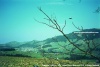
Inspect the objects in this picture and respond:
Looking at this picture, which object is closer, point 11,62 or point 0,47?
point 0,47

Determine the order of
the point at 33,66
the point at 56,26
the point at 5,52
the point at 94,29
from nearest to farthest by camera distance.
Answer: the point at 56,26, the point at 94,29, the point at 5,52, the point at 33,66

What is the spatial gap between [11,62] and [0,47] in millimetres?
1074

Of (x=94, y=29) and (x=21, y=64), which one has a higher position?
(x=94, y=29)

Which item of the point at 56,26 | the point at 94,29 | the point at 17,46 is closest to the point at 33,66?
the point at 17,46

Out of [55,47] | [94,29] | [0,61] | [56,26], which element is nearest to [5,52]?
[0,61]

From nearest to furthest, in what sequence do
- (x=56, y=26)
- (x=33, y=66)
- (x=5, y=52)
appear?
(x=56, y=26) → (x=5, y=52) → (x=33, y=66)

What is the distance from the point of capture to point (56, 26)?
1146mm

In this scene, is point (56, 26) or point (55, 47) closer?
point (56, 26)

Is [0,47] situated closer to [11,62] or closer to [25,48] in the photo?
[25,48]

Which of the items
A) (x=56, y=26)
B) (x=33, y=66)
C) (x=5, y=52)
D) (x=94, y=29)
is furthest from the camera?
(x=33, y=66)

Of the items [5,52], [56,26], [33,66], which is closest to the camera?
[56,26]

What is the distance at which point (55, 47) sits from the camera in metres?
5.55

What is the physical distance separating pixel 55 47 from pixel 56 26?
14.5ft

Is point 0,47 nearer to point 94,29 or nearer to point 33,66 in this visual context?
point 33,66
